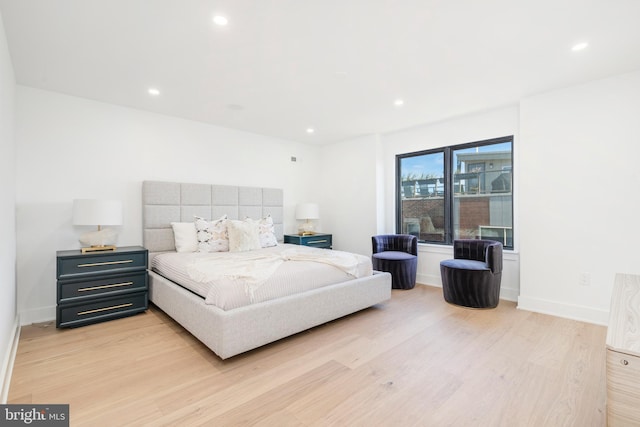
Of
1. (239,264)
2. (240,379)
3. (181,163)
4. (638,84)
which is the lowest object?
(240,379)

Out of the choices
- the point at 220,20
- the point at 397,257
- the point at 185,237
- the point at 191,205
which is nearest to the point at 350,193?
the point at 397,257

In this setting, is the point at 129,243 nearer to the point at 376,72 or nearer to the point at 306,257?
the point at 306,257

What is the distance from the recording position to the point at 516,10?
1972 mm

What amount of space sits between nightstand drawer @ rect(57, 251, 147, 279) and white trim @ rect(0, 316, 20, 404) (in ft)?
1.88

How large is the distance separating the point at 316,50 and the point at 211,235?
2590mm

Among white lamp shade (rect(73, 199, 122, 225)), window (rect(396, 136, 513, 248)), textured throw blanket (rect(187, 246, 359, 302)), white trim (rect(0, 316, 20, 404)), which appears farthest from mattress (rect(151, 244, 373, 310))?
window (rect(396, 136, 513, 248))

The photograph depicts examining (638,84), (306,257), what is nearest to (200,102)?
(306,257)

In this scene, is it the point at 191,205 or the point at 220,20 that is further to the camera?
the point at 191,205

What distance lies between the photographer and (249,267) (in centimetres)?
271

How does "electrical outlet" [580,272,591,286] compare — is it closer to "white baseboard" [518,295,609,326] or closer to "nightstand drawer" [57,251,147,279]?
"white baseboard" [518,295,609,326]

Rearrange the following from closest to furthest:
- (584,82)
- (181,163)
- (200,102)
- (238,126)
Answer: (584,82), (200,102), (181,163), (238,126)

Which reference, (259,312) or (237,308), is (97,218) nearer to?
(237,308)

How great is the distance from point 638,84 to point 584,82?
406mm

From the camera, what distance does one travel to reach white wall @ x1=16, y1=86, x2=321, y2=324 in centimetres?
306
